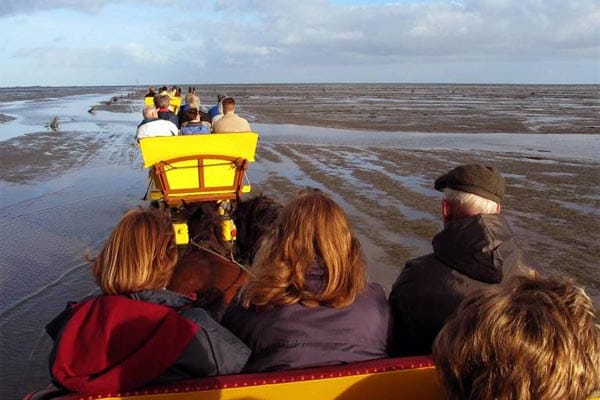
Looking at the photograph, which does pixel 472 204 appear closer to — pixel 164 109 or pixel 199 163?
pixel 199 163

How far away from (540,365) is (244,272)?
2.64 meters

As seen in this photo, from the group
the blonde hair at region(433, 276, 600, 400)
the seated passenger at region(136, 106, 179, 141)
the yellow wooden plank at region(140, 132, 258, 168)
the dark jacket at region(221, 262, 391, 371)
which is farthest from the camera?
the seated passenger at region(136, 106, 179, 141)

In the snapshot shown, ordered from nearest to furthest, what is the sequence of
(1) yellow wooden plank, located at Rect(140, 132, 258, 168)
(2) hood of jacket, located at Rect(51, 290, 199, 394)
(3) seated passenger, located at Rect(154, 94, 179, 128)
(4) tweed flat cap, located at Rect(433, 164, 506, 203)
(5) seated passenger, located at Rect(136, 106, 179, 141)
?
(2) hood of jacket, located at Rect(51, 290, 199, 394)
(4) tweed flat cap, located at Rect(433, 164, 506, 203)
(1) yellow wooden plank, located at Rect(140, 132, 258, 168)
(5) seated passenger, located at Rect(136, 106, 179, 141)
(3) seated passenger, located at Rect(154, 94, 179, 128)

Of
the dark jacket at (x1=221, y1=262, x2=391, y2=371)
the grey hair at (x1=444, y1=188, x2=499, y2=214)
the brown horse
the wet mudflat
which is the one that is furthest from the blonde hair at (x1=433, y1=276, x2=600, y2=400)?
the wet mudflat

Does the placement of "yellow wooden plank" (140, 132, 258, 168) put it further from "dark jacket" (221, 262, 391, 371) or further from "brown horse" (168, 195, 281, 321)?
"dark jacket" (221, 262, 391, 371)

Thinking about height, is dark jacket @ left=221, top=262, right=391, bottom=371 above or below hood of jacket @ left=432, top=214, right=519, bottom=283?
below

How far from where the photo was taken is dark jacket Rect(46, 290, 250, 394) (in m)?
2.16

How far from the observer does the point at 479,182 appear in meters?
3.10

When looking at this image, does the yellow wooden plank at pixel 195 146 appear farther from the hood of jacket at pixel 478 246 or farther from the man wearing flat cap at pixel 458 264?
the hood of jacket at pixel 478 246

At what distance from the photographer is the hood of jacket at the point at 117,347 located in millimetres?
2162

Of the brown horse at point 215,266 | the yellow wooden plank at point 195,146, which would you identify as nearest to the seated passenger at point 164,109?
the yellow wooden plank at point 195,146

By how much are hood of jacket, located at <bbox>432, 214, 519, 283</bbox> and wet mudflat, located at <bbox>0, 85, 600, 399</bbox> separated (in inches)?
128

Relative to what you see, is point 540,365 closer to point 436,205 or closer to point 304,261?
point 304,261

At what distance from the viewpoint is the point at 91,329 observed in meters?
2.20
